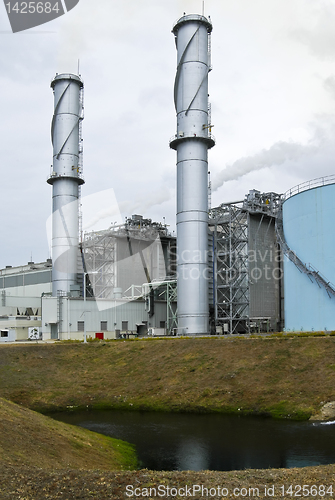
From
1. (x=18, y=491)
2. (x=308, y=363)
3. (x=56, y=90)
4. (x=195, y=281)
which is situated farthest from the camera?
(x=56, y=90)

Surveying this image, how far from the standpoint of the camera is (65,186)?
69.8 m

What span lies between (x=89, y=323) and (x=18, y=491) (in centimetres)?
4661

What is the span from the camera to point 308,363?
1350 inches

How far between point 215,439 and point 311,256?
82.1 feet

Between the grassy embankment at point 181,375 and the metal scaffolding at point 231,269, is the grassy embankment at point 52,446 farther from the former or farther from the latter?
the metal scaffolding at point 231,269

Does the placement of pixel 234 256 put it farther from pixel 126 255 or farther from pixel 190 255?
pixel 126 255

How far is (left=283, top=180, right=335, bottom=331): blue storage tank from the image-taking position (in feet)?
145

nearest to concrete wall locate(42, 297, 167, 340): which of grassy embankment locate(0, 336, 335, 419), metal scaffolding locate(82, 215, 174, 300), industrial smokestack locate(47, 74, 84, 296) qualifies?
metal scaffolding locate(82, 215, 174, 300)

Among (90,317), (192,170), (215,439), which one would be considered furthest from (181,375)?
(192,170)

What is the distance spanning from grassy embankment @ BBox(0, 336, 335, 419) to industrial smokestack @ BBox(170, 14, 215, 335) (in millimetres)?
10975

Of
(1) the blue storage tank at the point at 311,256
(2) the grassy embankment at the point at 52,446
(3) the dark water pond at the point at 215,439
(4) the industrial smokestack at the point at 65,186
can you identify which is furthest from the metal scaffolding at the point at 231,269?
(2) the grassy embankment at the point at 52,446

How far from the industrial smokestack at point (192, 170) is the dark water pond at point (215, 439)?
24.3 metres

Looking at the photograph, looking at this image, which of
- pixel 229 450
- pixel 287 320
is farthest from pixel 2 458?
pixel 287 320

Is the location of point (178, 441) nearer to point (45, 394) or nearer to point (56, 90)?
point (45, 394)
